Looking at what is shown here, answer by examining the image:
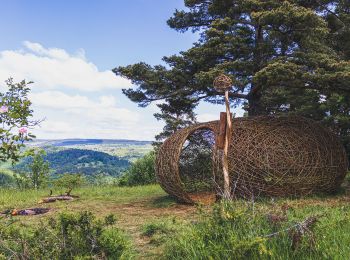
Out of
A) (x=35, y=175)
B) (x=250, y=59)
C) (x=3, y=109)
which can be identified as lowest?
(x=35, y=175)

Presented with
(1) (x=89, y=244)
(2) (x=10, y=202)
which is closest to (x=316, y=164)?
(1) (x=89, y=244)

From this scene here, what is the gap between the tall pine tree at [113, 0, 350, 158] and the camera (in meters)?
10.5

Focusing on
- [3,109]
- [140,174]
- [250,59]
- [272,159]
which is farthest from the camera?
[140,174]

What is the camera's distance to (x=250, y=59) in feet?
39.5

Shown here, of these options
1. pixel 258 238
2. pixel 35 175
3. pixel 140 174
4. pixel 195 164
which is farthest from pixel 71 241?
pixel 35 175

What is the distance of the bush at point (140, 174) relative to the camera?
18562mm

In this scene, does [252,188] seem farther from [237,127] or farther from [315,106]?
[315,106]

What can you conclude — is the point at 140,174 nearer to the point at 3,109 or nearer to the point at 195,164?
the point at 195,164

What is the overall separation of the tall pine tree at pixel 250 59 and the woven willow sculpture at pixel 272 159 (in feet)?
4.34

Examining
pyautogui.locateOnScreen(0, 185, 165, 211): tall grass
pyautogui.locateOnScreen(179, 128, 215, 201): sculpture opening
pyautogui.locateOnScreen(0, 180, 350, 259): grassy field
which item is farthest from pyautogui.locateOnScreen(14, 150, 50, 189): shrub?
pyautogui.locateOnScreen(179, 128, 215, 201): sculpture opening

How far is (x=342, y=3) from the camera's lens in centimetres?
1608

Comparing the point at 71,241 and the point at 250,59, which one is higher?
the point at 250,59

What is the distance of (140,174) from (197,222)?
13448 mm

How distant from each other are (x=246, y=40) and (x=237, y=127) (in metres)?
3.35
